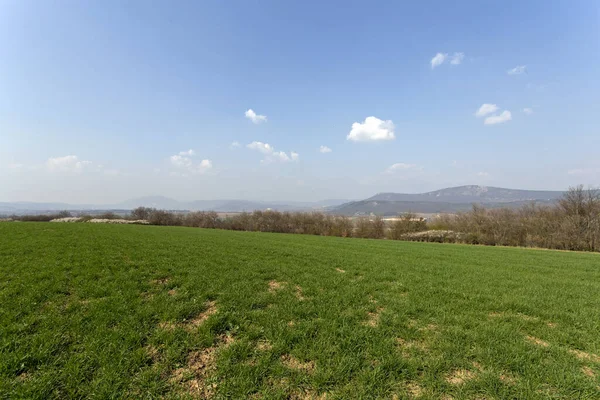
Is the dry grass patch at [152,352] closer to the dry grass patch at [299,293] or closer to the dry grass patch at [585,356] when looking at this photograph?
the dry grass patch at [299,293]

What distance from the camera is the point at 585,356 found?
5.43 meters

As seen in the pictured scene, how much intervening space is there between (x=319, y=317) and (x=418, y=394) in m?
3.00

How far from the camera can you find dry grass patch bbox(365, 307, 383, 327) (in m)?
6.72

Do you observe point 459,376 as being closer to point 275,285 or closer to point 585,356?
point 585,356

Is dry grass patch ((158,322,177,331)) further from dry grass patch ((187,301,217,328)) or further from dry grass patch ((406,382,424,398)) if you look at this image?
dry grass patch ((406,382,424,398))

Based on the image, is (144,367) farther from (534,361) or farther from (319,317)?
(534,361)

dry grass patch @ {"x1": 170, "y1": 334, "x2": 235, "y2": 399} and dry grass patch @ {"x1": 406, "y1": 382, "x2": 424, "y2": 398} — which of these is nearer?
dry grass patch @ {"x1": 406, "y1": 382, "x2": 424, "y2": 398}

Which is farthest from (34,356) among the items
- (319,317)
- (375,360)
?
(375,360)

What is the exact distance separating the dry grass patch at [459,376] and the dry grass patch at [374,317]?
2056 millimetres

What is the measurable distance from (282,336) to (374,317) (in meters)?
2.79

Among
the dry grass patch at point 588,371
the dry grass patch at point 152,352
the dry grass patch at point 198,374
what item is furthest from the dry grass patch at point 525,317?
the dry grass patch at point 152,352

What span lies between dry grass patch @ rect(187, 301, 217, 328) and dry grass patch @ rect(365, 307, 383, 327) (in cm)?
424

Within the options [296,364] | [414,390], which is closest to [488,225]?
[414,390]

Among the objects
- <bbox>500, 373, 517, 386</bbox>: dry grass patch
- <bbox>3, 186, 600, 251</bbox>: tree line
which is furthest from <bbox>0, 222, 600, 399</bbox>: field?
<bbox>3, 186, 600, 251</bbox>: tree line
